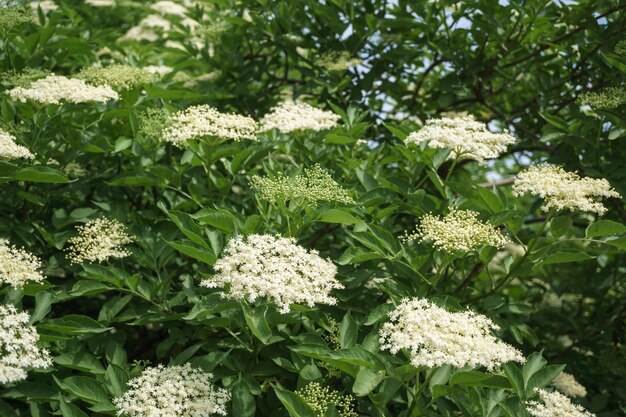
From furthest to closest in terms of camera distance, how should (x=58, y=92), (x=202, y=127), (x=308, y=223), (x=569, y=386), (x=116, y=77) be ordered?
(x=569, y=386) < (x=116, y=77) < (x=58, y=92) < (x=202, y=127) < (x=308, y=223)

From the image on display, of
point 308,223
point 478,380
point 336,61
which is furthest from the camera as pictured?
point 336,61

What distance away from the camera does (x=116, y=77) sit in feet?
13.2

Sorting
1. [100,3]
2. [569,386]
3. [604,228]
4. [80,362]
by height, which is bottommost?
[569,386]

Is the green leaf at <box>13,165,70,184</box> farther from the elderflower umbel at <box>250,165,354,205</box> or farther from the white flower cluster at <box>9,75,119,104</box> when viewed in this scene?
the elderflower umbel at <box>250,165,354,205</box>

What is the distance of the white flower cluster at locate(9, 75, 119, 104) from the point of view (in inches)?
136

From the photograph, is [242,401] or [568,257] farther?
[568,257]

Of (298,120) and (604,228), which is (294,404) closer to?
(604,228)

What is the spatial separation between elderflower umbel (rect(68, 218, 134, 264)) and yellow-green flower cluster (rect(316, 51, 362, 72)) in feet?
Answer: 5.80

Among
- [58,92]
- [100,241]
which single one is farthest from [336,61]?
[100,241]

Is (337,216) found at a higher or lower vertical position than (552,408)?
higher

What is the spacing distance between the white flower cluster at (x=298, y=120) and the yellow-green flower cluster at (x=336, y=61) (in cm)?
54

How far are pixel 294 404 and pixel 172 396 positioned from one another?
47cm

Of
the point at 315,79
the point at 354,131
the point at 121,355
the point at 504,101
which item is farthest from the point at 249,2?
the point at 121,355

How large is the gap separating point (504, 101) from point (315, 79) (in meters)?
1.72
